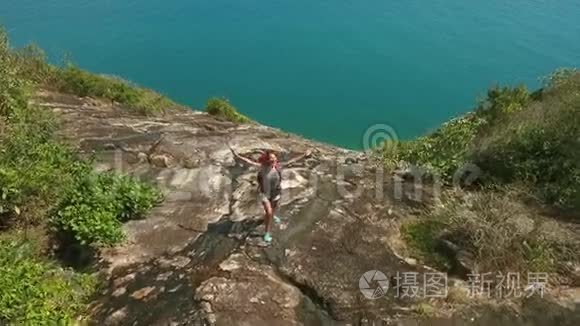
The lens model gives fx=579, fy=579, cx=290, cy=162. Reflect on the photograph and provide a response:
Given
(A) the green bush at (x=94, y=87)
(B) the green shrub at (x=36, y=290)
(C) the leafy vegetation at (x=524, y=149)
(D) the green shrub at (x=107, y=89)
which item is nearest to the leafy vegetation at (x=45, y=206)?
(B) the green shrub at (x=36, y=290)

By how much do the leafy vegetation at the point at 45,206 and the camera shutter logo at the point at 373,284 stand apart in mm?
3420

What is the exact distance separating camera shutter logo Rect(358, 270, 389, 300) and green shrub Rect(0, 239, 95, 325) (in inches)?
135

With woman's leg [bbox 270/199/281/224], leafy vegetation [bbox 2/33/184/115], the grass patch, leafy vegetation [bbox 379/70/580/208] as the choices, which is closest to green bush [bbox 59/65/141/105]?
leafy vegetation [bbox 2/33/184/115]

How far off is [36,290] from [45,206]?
87.5 inches

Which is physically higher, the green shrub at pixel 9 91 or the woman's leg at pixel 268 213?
the green shrub at pixel 9 91

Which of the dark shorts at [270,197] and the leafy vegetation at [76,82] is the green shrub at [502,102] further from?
Result: the leafy vegetation at [76,82]

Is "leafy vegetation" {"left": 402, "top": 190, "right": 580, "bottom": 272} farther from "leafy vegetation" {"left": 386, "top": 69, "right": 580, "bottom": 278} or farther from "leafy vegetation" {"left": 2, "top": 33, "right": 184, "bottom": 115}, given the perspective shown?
"leafy vegetation" {"left": 2, "top": 33, "right": 184, "bottom": 115}

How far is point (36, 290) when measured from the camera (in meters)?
6.84

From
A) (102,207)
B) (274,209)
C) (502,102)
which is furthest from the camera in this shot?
(502,102)

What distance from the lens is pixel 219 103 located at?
1892 cm

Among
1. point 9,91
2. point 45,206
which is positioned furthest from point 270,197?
point 9,91

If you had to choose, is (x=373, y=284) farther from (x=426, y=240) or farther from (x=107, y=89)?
(x=107, y=89)

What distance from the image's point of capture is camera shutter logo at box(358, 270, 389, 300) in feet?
23.6

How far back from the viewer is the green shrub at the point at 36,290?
21.4ft
